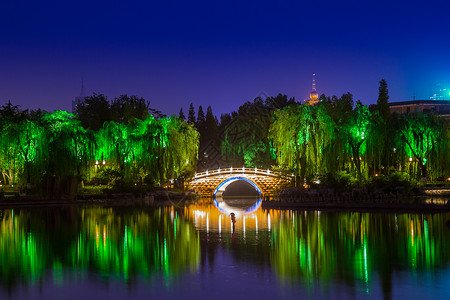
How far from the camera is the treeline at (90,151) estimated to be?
1984 inches

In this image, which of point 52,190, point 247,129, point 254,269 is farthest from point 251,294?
point 247,129

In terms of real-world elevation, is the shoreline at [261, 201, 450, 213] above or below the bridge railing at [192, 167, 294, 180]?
below

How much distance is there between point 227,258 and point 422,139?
115 ft

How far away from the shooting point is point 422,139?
5284 centimetres

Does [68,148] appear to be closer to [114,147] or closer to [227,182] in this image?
[114,147]

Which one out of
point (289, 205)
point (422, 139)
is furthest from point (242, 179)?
point (422, 139)

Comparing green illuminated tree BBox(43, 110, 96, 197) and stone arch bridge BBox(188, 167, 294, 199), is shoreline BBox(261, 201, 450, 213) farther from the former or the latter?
green illuminated tree BBox(43, 110, 96, 197)

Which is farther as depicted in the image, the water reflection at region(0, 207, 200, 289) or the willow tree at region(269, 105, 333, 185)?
the willow tree at region(269, 105, 333, 185)

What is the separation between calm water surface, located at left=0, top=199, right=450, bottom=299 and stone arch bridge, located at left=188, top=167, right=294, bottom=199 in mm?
22105

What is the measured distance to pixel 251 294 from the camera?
54.7 ft

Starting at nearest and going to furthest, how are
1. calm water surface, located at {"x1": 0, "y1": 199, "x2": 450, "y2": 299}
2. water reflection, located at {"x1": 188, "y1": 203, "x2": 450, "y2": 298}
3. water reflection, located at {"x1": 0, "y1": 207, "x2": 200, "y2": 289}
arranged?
1. calm water surface, located at {"x1": 0, "y1": 199, "x2": 450, "y2": 299}
2. water reflection, located at {"x1": 188, "y1": 203, "x2": 450, "y2": 298}
3. water reflection, located at {"x1": 0, "y1": 207, "x2": 200, "y2": 289}

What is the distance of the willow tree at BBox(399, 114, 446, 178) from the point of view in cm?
5259

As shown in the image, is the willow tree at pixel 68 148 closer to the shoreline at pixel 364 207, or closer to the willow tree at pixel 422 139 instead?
the shoreline at pixel 364 207

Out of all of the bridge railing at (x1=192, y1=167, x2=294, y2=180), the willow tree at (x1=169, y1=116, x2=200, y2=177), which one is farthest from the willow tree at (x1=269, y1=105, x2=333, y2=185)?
the willow tree at (x1=169, y1=116, x2=200, y2=177)
